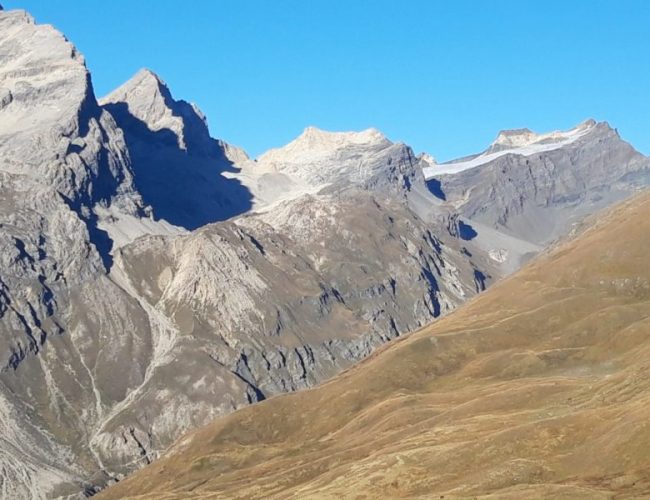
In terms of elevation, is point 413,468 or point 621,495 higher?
point 413,468

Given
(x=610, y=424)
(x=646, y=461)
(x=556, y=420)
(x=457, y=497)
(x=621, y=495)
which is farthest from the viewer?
(x=556, y=420)

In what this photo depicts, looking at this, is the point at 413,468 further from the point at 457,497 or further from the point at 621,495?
the point at 621,495

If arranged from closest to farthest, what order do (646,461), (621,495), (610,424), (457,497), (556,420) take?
(621,495) < (646,461) < (457,497) < (610,424) < (556,420)

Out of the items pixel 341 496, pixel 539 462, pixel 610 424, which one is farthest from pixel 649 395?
pixel 341 496

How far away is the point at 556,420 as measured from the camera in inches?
7534

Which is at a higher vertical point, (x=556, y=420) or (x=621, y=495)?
(x=556, y=420)

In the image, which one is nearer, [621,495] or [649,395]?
[621,495]

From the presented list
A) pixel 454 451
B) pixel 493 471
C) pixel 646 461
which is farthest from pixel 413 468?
pixel 646 461

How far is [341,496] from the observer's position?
654ft

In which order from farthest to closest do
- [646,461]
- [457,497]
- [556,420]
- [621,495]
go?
[556,420] < [457,497] < [646,461] < [621,495]

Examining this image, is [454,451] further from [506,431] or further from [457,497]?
[457,497]

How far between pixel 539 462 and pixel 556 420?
18679mm

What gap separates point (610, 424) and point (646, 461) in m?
21.1

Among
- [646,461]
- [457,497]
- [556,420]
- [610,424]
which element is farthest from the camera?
[556,420]
